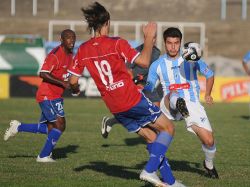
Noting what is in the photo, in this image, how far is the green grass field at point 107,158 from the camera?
10.1 m

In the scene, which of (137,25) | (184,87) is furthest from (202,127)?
(137,25)

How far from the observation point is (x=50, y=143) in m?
12.1

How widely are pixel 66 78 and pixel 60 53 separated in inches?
17.2

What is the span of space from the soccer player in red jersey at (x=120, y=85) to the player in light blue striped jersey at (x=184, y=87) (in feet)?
4.40

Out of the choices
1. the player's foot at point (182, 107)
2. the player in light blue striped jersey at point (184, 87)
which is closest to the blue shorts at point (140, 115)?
the player's foot at point (182, 107)

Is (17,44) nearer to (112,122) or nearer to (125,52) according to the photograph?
(112,122)

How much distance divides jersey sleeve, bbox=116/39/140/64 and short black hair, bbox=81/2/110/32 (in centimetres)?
30

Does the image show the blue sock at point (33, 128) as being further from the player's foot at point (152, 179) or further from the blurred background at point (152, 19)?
the blurred background at point (152, 19)

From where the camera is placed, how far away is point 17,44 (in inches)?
1419

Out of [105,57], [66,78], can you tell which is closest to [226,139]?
[66,78]

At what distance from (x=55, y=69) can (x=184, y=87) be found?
2594 millimetres

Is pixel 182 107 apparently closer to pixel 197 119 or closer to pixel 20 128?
pixel 197 119

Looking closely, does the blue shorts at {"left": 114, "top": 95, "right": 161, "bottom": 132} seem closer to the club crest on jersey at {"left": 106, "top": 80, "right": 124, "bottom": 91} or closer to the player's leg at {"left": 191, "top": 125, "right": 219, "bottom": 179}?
the club crest on jersey at {"left": 106, "top": 80, "right": 124, "bottom": 91}

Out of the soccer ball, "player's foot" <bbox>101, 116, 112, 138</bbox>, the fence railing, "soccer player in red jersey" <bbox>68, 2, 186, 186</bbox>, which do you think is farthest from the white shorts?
the fence railing
